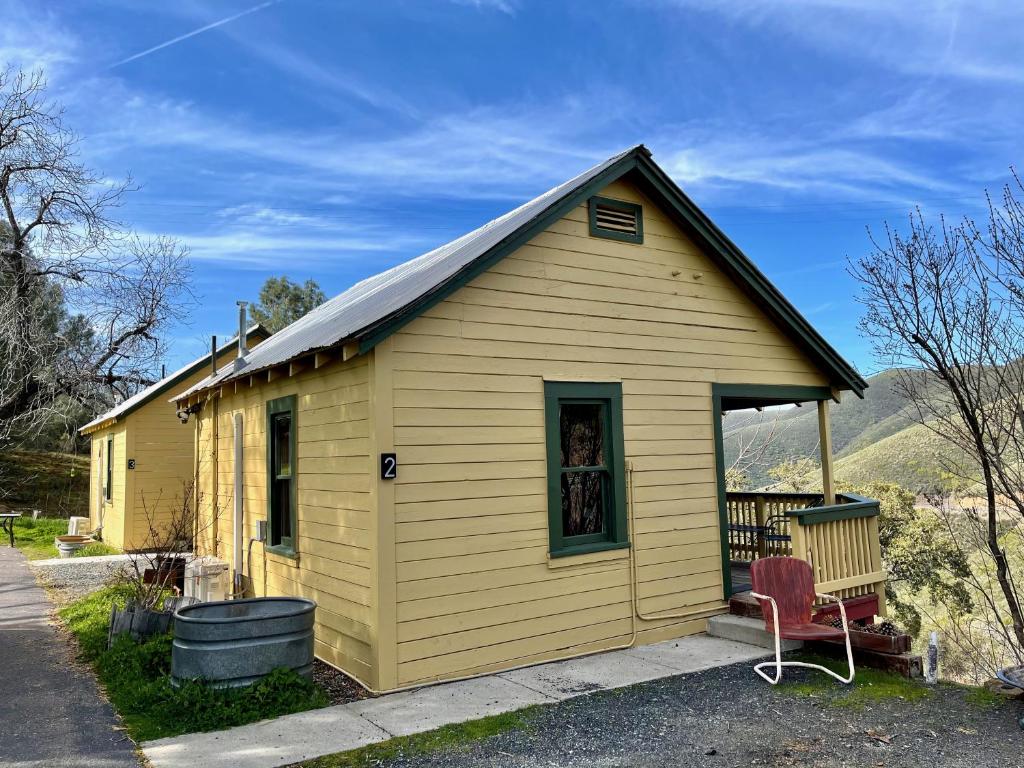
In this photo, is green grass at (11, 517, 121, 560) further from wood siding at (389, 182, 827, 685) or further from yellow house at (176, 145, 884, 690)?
wood siding at (389, 182, 827, 685)

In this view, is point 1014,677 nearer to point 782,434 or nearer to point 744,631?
point 744,631

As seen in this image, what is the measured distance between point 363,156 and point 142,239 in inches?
430

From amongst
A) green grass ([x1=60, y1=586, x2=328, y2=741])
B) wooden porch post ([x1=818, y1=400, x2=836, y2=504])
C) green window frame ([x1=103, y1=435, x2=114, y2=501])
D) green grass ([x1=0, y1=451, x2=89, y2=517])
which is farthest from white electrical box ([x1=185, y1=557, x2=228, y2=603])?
green grass ([x1=0, y1=451, x2=89, y2=517])

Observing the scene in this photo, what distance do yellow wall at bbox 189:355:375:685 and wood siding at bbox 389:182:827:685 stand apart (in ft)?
1.24

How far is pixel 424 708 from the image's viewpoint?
5.46m

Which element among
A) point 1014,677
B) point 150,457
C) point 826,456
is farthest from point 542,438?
→ point 150,457

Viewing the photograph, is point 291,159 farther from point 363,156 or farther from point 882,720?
point 882,720

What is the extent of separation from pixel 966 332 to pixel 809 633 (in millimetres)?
5155

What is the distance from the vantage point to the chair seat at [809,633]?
20.5 ft

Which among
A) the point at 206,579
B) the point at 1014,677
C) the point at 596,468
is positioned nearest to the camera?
the point at 1014,677

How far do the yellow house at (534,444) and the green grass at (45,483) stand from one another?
2317cm

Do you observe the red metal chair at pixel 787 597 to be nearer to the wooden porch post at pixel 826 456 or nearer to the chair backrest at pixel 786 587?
the chair backrest at pixel 786 587

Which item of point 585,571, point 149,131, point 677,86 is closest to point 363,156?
point 149,131

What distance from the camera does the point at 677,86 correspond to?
521 inches
